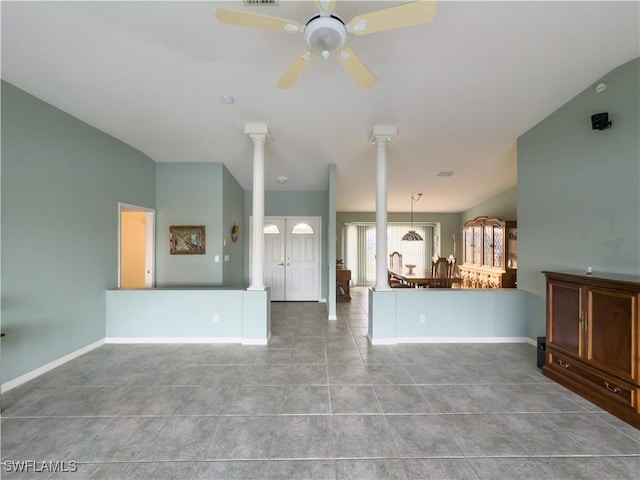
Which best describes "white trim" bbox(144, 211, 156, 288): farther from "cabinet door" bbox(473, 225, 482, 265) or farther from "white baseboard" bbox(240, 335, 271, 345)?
"cabinet door" bbox(473, 225, 482, 265)

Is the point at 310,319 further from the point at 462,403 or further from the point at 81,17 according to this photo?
the point at 81,17

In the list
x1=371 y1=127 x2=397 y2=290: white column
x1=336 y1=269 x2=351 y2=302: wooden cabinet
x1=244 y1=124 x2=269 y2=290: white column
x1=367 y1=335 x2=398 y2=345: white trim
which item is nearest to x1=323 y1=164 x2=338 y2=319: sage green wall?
x1=371 y1=127 x2=397 y2=290: white column

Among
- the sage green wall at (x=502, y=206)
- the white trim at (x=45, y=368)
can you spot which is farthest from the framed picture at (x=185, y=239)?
the sage green wall at (x=502, y=206)

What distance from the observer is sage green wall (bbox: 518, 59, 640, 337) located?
2.74 m

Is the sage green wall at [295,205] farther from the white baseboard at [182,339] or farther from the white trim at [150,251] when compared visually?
the white baseboard at [182,339]

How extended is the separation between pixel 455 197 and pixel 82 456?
7.64m

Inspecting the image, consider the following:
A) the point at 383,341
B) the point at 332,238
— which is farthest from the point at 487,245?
the point at 383,341

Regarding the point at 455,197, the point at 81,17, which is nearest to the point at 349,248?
the point at 455,197

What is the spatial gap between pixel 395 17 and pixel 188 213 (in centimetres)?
425

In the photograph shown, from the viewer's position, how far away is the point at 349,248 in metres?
9.13

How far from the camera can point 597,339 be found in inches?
98.5

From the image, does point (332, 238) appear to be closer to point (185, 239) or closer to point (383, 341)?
point (383, 341)

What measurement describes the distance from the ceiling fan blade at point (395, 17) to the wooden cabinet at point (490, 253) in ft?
17.8

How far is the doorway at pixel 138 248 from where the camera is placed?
477cm
